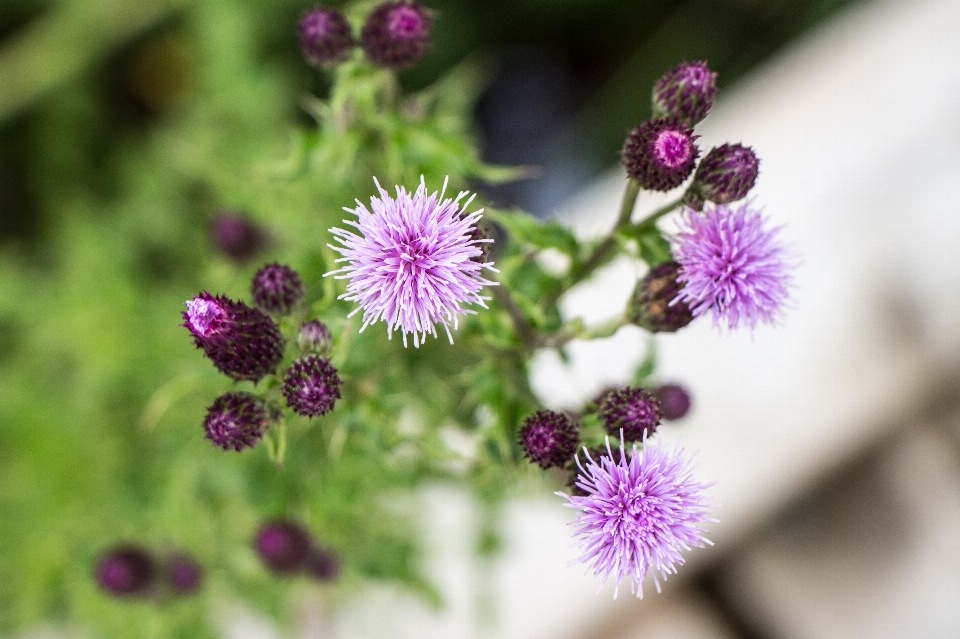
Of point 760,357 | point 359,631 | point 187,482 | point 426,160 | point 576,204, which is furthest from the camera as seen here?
point 576,204

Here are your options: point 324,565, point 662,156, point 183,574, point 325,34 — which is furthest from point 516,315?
point 183,574

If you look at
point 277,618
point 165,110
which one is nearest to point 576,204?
point 277,618

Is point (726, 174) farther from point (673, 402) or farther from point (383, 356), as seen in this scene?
point (383, 356)

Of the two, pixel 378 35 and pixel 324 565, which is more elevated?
pixel 378 35

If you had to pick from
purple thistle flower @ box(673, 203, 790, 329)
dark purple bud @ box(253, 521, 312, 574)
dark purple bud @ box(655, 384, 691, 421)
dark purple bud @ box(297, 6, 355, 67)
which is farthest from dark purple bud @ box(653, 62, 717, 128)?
dark purple bud @ box(253, 521, 312, 574)

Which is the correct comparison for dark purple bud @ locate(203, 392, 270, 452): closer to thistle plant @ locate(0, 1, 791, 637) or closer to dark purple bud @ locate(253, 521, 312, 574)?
thistle plant @ locate(0, 1, 791, 637)

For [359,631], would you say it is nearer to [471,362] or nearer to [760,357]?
[471,362]

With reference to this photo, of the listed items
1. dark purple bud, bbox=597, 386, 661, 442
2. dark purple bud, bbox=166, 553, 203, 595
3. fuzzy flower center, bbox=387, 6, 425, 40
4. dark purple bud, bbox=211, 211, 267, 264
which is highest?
dark purple bud, bbox=211, 211, 267, 264
